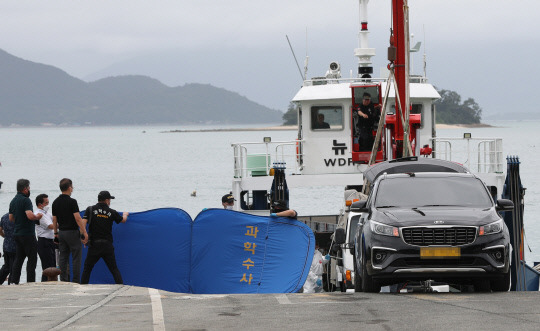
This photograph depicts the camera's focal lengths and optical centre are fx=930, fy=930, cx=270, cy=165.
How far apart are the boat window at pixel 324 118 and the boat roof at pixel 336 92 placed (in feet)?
1.37

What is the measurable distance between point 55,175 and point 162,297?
83242mm

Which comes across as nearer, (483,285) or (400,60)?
(483,285)

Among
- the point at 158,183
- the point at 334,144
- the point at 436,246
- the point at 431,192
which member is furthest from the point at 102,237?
the point at 158,183

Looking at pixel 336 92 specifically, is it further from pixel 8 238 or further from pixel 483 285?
pixel 483 285

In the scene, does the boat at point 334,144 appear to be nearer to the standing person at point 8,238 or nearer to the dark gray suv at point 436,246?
the standing person at point 8,238

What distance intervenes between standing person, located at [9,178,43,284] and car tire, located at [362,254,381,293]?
5.65 metres

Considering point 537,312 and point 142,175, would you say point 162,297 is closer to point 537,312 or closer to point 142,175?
point 537,312

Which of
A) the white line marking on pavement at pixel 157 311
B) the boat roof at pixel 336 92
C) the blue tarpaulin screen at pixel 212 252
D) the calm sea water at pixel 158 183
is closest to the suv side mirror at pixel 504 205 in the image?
the blue tarpaulin screen at pixel 212 252

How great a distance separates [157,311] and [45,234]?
5.90 meters

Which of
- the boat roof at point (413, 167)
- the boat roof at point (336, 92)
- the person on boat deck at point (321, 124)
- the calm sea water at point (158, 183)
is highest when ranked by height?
the boat roof at point (336, 92)

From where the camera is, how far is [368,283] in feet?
37.3

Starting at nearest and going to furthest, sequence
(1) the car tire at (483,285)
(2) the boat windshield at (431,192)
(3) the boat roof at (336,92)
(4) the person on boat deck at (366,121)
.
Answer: (1) the car tire at (483,285)
(2) the boat windshield at (431,192)
(4) the person on boat deck at (366,121)
(3) the boat roof at (336,92)

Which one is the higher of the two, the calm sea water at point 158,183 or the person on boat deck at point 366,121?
the person on boat deck at point 366,121

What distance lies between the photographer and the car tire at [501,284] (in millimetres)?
11202
